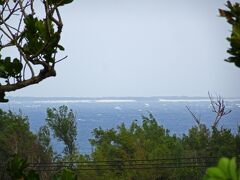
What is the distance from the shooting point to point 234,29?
2.19 meters

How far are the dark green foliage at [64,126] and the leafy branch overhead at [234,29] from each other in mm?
46520

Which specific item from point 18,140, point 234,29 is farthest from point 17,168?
point 18,140

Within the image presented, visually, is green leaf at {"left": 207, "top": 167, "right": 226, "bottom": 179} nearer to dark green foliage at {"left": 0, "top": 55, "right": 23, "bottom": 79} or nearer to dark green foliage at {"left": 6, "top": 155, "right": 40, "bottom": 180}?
dark green foliage at {"left": 6, "top": 155, "right": 40, "bottom": 180}

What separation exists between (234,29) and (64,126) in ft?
155

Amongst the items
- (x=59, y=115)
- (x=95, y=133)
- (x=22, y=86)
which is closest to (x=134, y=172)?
(x=95, y=133)

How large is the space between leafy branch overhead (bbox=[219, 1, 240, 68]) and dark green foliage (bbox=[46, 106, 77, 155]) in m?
46.5

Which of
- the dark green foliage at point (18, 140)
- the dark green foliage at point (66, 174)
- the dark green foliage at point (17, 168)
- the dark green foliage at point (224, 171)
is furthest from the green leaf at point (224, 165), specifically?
the dark green foliage at point (18, 140)

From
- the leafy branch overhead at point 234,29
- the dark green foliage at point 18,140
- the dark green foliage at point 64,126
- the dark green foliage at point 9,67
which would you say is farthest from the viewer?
the dark green foliage at point 64,126

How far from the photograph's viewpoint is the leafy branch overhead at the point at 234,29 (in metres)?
2.19

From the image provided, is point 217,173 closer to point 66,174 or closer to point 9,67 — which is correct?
point 66,174

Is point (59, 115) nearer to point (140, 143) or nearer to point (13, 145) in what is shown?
point (13, 145)

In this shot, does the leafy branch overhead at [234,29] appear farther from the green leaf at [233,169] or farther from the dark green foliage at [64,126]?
the dark green foliage at [64,126]

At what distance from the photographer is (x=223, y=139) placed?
112ft

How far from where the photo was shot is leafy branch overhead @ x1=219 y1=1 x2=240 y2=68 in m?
2.19
